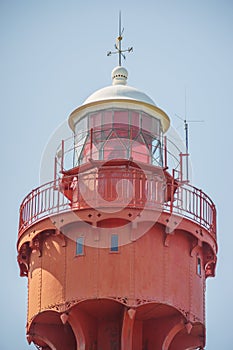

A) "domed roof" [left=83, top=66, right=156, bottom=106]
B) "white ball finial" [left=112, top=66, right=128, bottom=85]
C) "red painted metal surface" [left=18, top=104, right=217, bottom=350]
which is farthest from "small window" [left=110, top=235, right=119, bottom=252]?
"white ball finial" [left=112, top=66, right=128, bottom=85]

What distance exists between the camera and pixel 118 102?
40.7m

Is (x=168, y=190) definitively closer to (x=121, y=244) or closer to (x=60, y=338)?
(x=121, y=244)

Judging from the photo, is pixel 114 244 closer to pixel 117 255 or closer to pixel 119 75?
pixel 117 255

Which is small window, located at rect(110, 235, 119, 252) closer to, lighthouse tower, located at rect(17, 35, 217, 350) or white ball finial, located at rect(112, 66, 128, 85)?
lighthouse tower, located at rect(17, 35, 217, 350)

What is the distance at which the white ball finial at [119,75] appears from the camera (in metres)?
42.1

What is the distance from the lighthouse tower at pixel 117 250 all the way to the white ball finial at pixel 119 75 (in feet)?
5.05

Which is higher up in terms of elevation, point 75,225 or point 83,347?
point 75,225

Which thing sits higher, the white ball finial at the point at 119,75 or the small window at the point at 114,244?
the white ball finial at the point at 119,75

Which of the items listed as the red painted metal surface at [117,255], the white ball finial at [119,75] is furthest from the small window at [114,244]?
the white ball finial at [119,75]

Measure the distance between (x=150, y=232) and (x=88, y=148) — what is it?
3395mm

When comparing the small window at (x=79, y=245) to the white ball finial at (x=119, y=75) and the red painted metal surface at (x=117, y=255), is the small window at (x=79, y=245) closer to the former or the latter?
the red painted metal surface at (x=117, y=255)

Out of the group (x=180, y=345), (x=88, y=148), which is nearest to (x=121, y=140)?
(x=88, y=148)

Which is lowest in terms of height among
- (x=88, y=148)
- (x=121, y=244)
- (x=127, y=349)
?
(x=127, y=349)

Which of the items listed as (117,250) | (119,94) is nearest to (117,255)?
(117,250)
